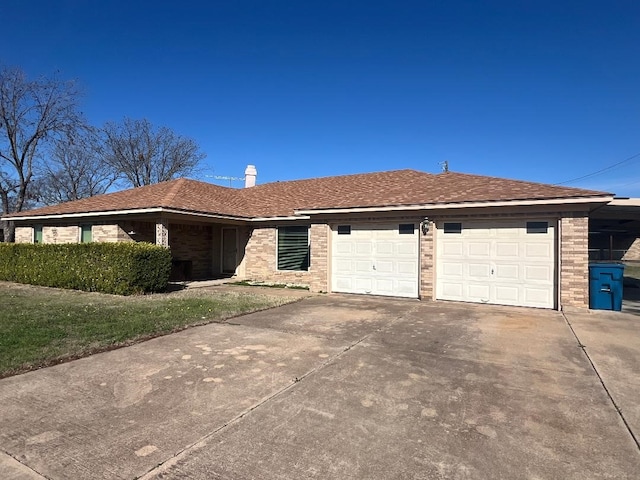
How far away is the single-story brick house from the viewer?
9.34 metres

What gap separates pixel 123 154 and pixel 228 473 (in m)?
40.9

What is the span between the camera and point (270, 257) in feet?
50.4

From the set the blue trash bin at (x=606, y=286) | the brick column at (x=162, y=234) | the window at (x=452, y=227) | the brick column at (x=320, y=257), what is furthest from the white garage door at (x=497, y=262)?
the brick column at (x=162, y=234)

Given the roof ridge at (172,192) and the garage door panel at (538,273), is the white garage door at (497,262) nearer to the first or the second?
the garage door panel at (538,273)

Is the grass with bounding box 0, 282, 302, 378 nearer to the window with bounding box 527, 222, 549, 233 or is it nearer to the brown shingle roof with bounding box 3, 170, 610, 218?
the brown shingle roof with bounding box 3, 170, 610, 218

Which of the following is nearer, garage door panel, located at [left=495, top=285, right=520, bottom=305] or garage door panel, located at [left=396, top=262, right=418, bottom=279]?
garage door panel, located at [left=495, top=285, right=520, bottom=305]

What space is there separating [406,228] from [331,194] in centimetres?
461

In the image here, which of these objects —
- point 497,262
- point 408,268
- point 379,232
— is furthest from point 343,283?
point 497,262

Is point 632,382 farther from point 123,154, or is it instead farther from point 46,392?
point 123,154

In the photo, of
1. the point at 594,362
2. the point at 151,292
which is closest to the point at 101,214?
the point at 151,292

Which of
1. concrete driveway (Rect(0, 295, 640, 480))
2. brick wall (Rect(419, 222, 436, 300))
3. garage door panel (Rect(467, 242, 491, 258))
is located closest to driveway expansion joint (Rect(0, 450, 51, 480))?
concrete driveway (Rect(0, 295, 640, 480))

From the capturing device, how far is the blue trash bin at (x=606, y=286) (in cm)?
923

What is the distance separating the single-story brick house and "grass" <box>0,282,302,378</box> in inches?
114

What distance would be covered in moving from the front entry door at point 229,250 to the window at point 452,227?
9.22m
